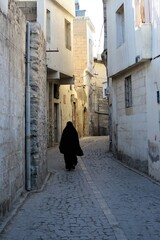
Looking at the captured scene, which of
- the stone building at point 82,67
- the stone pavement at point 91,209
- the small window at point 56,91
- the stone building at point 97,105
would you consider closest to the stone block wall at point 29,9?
the small window at point 56,91

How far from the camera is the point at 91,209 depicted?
7.08 metres

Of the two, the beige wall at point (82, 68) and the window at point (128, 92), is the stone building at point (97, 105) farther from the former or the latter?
the window at point (128, 92)

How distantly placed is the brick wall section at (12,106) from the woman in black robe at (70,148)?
4.59m

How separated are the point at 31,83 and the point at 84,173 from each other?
4114mm

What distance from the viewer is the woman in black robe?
42.8 ft

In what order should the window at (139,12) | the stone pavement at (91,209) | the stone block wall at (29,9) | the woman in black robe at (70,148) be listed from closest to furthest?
the stone pavement at (91,209) < the window at (139,12) < the woman in black robe at (70,148) < the stone block wall at (29,9)

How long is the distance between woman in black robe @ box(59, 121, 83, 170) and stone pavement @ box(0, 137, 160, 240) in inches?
36.2

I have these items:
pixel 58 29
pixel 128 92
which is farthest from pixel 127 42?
pixel 58 29

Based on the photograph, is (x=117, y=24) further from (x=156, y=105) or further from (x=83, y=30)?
(x=83, y=30)

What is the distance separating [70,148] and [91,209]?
6424 mm

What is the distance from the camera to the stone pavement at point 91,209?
5.44 metres

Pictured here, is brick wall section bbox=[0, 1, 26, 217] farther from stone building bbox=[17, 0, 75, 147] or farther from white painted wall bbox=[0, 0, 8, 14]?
stone building bbox=[17, 0, 75, 147]

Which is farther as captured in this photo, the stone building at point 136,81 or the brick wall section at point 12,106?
the stone building at point 136,81

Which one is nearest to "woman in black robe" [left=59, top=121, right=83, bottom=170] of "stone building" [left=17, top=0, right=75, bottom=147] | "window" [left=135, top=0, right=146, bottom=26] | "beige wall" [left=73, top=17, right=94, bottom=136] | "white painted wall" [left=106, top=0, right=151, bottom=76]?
"white painted wall" [left=106, top=0, right=151, bottom=76]
